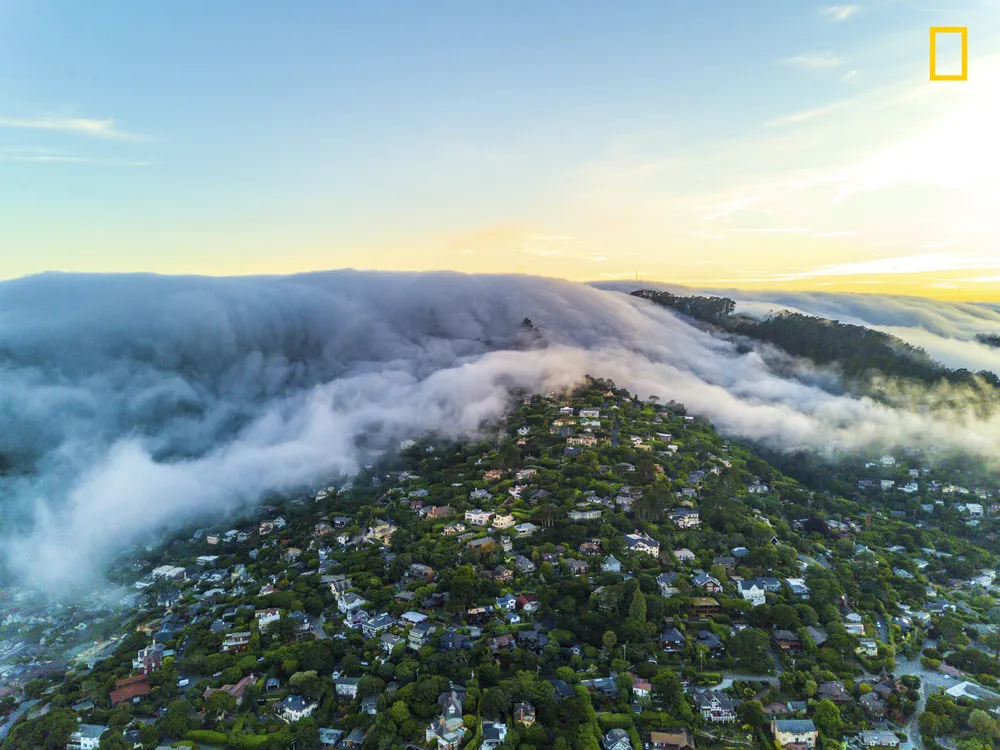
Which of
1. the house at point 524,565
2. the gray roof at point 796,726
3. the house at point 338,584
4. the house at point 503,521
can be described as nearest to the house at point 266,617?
the house at point 338,584

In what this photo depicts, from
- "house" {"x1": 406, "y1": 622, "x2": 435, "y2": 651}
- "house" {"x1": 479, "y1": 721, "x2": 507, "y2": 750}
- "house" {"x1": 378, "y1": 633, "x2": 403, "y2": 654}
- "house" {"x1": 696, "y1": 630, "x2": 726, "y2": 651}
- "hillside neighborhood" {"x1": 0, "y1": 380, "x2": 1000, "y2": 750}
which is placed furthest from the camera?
"house" {"x1": 406, "y1": 622, "x2": 435, "y2": 651}

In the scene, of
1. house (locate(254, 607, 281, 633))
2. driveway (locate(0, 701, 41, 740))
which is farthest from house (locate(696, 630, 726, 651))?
driveway (locate(0, 701, 41, 740))

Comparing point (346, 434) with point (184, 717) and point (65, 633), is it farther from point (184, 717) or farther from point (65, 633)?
point (184, 717)

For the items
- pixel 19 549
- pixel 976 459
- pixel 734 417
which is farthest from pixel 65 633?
pixel 976 459

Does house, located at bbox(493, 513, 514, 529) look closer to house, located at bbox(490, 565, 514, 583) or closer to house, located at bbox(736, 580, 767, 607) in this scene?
house, located at bbox(490, 565, 514, 583)

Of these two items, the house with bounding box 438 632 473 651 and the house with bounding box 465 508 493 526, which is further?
the house with bounding box 465 508 493 526

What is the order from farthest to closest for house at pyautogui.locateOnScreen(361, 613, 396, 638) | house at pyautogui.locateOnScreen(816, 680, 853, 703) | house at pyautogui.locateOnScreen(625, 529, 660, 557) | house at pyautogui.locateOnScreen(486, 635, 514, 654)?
house at pyautogui.locateOnScreen(625, 529, 660, 557)
house at pyautogui.locateOnScreen(361, 613, 396, 638)
house at pyautogui.locateOnScreen(486, 635, 514, 654)
house at pyautogui.locateOnScreen(816, 680, 853, 703)

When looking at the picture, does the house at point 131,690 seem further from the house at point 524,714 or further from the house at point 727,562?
the house at point 727,562
